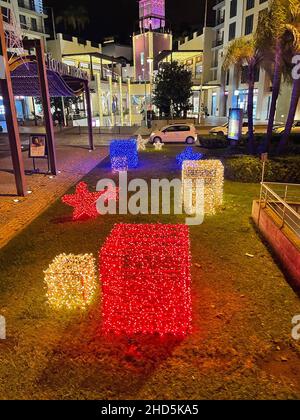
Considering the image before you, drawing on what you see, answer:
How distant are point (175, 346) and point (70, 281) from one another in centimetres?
186

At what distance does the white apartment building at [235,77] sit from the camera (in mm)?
43562

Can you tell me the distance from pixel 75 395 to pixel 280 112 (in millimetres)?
45955

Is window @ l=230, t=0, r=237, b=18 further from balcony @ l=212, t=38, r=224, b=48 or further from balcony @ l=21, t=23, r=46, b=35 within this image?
balcony @ l=21, t=23, r=46, b=35

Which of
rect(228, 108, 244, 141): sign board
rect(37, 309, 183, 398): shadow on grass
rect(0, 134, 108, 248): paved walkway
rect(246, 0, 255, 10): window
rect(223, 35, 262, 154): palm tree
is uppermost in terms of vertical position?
rect(246, 0, 255, 10): window

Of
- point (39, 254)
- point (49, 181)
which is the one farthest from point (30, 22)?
point (39, 254)

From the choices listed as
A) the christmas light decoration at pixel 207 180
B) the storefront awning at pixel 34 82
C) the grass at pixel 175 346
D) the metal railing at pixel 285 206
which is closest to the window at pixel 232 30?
the storefront awning at pixel 34 82

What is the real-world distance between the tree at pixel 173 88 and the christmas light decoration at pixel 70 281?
120 feet

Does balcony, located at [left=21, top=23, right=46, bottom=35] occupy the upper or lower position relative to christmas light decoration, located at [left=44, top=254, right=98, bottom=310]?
upper

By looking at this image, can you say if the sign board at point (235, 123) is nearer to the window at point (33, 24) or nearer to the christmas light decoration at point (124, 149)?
the christmas light decoration at point (124, 149)

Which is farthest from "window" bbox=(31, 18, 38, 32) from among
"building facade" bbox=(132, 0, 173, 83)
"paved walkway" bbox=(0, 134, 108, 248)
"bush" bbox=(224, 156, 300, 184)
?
"bush" bbox=(224, 156, 300, 184)

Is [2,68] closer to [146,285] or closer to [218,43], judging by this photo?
[146,285]

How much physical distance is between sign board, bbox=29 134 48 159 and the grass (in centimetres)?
782

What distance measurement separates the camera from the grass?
3.44 metres

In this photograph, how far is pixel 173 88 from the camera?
37719 millimetres
